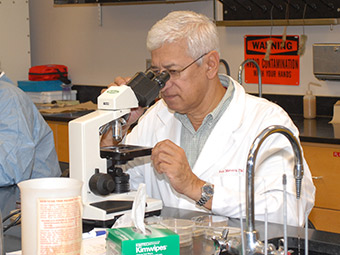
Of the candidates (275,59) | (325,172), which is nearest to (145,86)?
(325,172)

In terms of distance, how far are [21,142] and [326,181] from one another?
1.55 metres

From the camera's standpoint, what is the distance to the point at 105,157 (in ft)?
5.83

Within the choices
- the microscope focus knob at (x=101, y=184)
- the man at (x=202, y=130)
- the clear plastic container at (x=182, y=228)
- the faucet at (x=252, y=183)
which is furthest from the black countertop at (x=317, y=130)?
the faucet at (x=252, y=183)

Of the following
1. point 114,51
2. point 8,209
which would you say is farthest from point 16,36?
point 8,209

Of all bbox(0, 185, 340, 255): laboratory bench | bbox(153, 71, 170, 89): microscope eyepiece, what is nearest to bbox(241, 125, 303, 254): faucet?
bbox(0, 185, 340, 255): laboratory bench

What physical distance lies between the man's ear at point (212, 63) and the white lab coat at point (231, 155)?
0.09 meters

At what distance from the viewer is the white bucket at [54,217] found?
44.7 inches

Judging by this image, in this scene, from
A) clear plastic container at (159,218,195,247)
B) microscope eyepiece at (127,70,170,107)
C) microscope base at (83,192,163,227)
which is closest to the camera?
clear plastic container at (159,218,195,247)

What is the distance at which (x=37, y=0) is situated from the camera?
546 cm

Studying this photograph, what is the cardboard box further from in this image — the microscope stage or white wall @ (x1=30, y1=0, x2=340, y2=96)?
the microscope stage

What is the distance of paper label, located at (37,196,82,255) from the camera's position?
1134mm

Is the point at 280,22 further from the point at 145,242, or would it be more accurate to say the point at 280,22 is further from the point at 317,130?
the point at 145,242

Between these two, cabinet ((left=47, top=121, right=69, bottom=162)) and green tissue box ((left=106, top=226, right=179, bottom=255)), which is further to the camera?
cabinet ((left=47, top=121, right=69, bottom=162))

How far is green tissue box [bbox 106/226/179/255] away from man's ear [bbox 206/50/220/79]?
3.57ft
